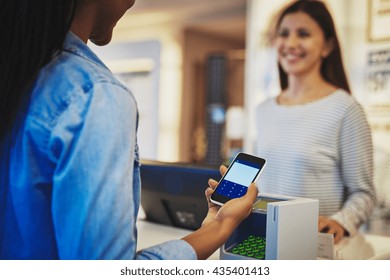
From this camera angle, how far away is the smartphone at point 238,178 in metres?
0.83

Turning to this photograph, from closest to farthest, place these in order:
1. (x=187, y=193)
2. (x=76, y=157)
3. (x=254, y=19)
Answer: (x=76, y=157)
(x=187, y=193)
(x=254, y=19)

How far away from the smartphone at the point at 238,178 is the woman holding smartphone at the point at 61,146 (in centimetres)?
23

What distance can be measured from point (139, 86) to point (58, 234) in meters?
4.38

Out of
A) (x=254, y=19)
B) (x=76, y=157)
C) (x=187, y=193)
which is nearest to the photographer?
(x=76, y=157)

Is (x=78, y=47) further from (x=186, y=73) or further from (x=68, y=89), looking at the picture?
(x=186, y=73)

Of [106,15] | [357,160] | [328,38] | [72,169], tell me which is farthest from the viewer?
[328,38]

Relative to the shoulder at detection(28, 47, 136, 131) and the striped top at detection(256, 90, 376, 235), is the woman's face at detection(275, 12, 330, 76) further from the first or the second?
the shoulder at detection(28, 47, 136, 131)

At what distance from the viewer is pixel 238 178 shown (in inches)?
33.8

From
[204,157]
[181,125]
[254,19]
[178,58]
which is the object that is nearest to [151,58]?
[178,58]

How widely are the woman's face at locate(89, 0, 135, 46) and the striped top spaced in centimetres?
77

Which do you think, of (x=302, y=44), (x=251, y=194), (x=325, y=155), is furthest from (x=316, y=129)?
(x=251, y=194)

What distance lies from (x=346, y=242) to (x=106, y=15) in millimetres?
814

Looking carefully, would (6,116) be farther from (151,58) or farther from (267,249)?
(151,58)

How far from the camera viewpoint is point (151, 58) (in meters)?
4.70
